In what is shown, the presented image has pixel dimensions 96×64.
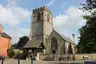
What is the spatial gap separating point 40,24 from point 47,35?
21.9ft

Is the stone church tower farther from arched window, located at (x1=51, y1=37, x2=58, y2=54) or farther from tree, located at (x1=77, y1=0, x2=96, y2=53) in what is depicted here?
tree, located at (x1=77, y1=0, x2=96, y2=53)

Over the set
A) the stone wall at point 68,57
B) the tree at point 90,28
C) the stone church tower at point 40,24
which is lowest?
the stone wall at point 68,57

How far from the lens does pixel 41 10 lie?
91.6 m

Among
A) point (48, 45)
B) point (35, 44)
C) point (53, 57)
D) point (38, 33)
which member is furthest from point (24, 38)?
point (53, 57)

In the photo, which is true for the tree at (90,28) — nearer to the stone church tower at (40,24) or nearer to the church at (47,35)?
the church at (47,35)

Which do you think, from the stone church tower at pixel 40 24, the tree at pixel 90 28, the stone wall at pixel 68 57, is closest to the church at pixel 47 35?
the stone church tower at pixel 40 24

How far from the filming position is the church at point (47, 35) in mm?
77775

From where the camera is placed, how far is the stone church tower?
A: 8744 cm

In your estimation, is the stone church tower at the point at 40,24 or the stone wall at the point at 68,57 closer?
the stone wall at the point at 68,57

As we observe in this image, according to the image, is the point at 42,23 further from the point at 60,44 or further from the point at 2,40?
the point at 2,40

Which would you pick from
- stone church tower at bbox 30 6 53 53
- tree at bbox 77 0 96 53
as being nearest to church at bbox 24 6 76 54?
stone church tower at bbox 30 6 53 53

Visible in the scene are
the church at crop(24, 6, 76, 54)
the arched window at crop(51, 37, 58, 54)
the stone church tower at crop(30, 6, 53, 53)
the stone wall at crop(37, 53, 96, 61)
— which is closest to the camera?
the stone wall at crop(37, 53, 96, 61)

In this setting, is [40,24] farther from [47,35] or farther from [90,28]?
[90,28]

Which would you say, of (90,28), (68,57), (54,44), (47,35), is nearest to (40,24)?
(47,35)
